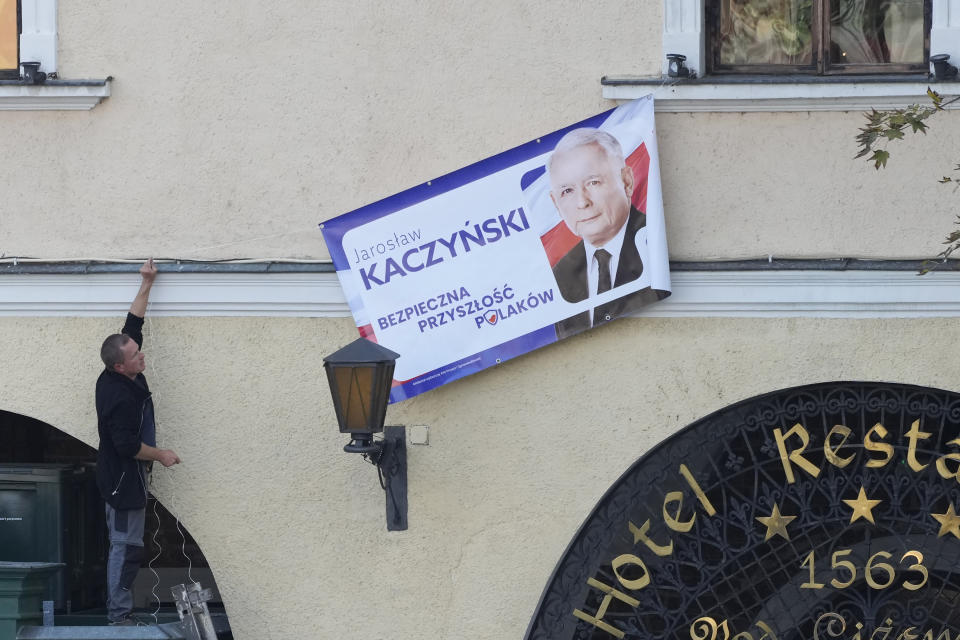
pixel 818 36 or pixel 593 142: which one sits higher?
pixel 818 36

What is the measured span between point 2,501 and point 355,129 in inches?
99.9

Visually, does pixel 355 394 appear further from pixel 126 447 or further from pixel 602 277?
pixel 602 277

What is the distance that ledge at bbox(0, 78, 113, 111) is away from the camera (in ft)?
21.1

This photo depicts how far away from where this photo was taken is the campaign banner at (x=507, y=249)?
623 cm

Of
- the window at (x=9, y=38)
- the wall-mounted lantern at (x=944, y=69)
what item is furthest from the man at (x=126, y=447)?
the wall-mounted lantern at (x=944, y=69)

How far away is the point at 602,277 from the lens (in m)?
6.24

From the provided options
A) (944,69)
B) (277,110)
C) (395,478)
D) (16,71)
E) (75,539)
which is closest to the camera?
(944,69)

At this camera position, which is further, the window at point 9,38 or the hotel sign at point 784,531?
the window at point 9,38

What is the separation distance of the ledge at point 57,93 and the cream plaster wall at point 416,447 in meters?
1.02

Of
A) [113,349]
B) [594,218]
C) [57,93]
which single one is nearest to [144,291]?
[113,349]

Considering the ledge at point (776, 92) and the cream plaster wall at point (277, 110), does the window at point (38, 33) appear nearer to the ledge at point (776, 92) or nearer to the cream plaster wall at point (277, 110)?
the cream plaster wall at point (277, 110)

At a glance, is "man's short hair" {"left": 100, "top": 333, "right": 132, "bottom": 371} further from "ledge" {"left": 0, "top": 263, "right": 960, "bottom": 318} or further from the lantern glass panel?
the lantern glass panel

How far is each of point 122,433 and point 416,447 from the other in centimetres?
131

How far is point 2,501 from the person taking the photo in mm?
6812
